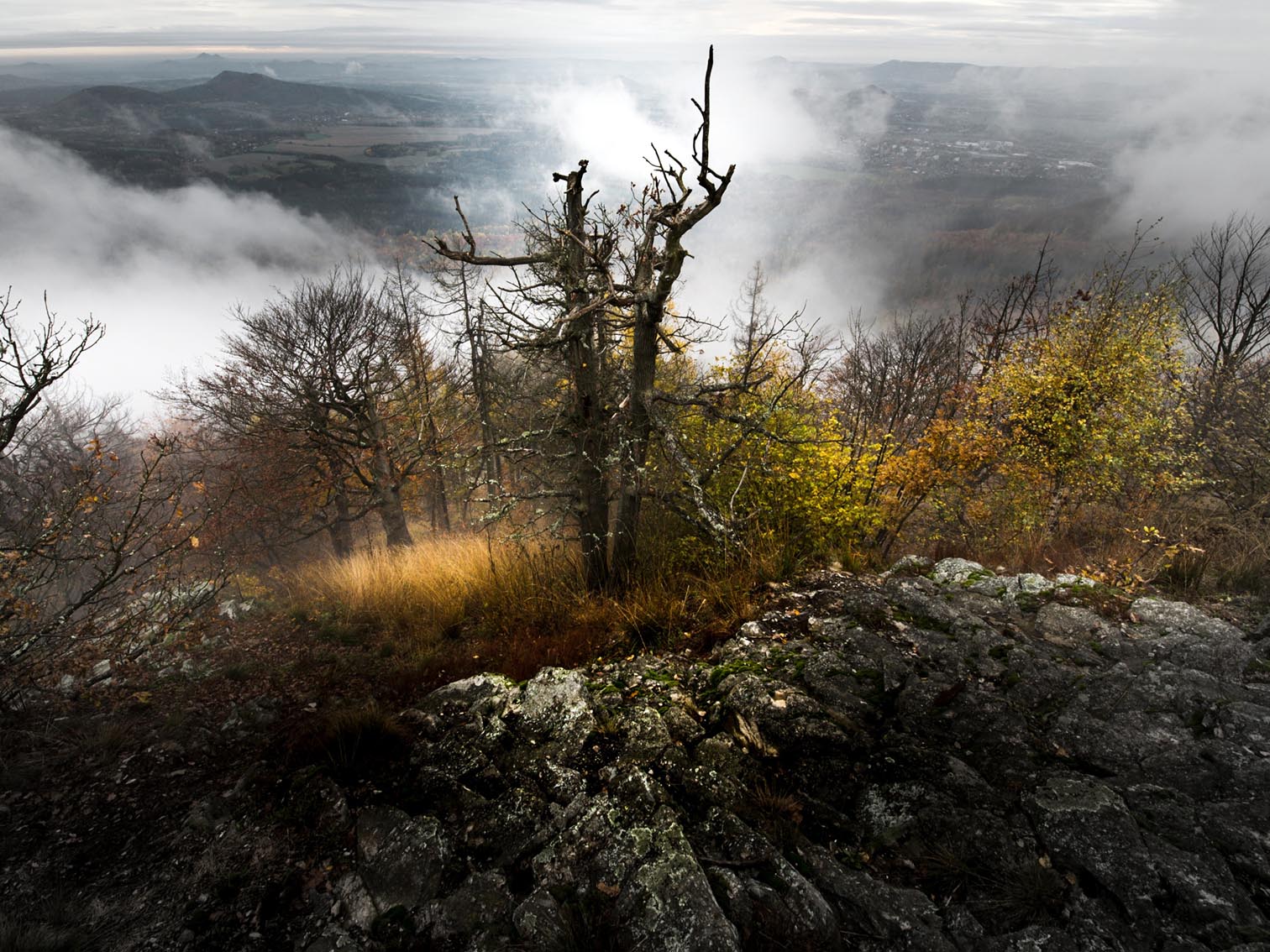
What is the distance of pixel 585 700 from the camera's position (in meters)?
4.67

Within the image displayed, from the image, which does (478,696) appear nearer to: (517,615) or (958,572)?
(517,615)

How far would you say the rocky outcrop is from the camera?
312 cm

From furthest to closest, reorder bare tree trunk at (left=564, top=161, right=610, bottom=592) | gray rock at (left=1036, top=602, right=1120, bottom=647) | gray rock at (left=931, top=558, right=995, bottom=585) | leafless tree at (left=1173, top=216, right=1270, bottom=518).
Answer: leafless tree at (left=1173, top=216, right=1270, bottom=518) → gray rock at (left=931, top=558, right=995, bottom=585) → bare tree trunk at (left=564, top=161, right=610, bottom=592) → gray rock at (left=1036, top=602, right=1120, bottom=647)

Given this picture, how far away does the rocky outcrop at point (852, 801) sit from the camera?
3.12m

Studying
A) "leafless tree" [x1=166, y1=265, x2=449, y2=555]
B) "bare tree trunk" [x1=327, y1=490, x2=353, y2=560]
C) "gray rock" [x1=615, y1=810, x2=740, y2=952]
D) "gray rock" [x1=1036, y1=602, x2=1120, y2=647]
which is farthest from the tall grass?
"bare tree trunk" [x1=327, y1=490, x2=353, y2=560]

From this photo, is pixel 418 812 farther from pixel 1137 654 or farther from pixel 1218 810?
pixel 1137 654

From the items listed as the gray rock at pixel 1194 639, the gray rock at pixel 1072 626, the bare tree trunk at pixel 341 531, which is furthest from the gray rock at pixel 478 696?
the bare tree trunk at pixel 341 531

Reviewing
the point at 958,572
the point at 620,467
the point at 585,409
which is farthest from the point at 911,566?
the point at 585,409

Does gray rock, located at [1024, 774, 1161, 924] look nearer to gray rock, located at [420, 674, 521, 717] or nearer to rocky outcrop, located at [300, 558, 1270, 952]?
rocky outcrop, located at [300, 558, 1270, 952]

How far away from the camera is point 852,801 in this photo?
12.6 feet

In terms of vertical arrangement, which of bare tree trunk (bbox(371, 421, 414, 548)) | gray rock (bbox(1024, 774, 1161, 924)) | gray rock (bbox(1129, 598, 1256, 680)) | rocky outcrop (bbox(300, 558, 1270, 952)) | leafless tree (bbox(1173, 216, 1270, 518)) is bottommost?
bare tree trunk (bbox(371, 421, 414, 548))

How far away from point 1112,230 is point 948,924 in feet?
715

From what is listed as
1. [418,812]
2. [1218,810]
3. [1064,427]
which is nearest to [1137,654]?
[1218,810]

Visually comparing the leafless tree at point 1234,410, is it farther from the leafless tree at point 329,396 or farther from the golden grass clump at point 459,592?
the leafless tree at point 329,396
